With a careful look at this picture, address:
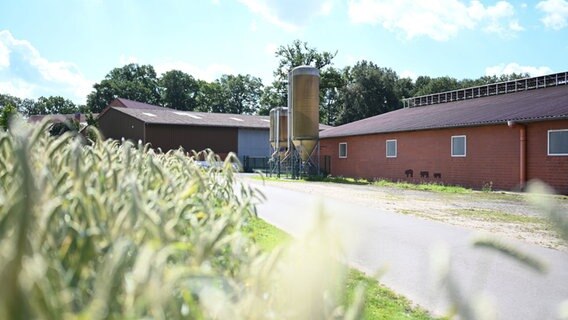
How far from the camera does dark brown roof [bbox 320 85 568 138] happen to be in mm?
20797

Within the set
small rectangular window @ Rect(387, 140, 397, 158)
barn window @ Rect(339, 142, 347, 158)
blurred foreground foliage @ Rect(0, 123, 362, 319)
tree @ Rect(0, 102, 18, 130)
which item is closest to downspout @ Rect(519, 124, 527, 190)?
small rectangular window @ Rect(387, 140, 397, 158)

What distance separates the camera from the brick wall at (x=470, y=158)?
2019 cm

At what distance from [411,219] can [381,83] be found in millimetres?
61696

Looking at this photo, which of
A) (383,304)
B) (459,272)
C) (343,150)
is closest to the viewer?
(383,304)

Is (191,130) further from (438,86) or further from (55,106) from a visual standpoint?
(55,106)

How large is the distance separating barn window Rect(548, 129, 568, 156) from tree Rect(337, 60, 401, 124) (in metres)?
50.6

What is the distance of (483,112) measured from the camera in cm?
2483

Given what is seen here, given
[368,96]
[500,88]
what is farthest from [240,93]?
[500,88]

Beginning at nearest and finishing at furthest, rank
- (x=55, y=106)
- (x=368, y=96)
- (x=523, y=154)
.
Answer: (x=523, y=154), (x=368, y=96), (x=55, y=106)

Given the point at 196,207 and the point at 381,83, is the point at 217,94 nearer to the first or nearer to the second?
the point at 381,83

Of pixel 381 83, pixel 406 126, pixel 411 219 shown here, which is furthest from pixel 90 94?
pixel 411 219

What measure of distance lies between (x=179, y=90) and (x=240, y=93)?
11.9 m

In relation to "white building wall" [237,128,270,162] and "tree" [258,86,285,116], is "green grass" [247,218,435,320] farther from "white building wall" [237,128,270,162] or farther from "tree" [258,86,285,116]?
"tree" [258,86,285,116]

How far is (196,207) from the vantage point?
2387 millimetres
